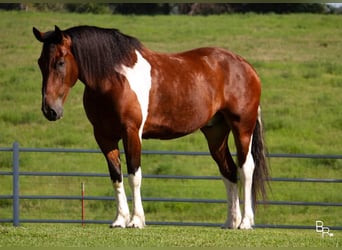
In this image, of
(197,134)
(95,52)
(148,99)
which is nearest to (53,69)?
(95,52)

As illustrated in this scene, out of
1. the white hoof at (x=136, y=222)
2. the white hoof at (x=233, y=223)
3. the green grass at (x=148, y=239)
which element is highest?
the green grass at (x=148, y=239)

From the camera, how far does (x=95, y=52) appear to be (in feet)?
31.1

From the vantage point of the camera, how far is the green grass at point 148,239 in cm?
825

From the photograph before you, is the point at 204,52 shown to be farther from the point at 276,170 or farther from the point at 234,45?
the point at 234,45

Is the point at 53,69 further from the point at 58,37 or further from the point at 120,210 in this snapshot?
the point at 120,210

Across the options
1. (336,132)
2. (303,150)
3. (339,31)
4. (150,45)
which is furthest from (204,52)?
(339,31)

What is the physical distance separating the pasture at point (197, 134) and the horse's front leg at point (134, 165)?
→ 0.27 m

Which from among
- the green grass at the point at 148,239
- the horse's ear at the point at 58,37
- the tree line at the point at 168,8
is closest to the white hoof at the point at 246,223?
the green grass at the point at 148,239

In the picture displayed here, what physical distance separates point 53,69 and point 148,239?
Result: 6.25 ft

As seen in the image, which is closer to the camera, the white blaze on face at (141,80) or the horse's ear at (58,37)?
the horse's ear at (58,37)

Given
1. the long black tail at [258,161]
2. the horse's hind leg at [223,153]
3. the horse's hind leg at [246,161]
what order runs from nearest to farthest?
the horse's hind leg at [246,161]
the horse's hind leg at [223,153]
the long black tail at [258,161]

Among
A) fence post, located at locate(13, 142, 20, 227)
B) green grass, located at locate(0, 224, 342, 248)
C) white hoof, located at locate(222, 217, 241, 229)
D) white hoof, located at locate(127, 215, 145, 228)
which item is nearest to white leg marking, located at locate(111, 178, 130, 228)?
white hoof, located at locate(127, 215, 145, 228)

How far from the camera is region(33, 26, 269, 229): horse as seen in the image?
30.8ft

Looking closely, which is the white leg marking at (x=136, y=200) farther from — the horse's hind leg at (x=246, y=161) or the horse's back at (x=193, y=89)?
the horse's hind leg at (x=246, y=161)
